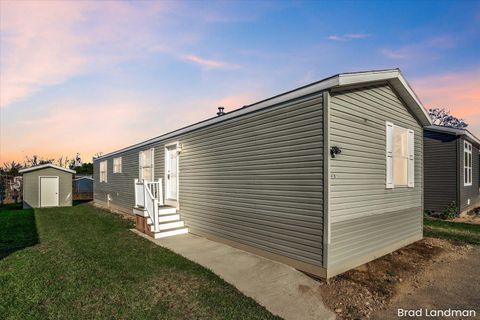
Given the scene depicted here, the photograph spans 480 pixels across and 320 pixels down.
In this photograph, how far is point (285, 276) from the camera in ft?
15.9

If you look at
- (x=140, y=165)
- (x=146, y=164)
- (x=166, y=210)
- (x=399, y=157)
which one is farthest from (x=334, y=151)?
(x=140, y=165)

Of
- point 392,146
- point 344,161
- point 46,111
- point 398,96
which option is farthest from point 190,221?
point 46,111

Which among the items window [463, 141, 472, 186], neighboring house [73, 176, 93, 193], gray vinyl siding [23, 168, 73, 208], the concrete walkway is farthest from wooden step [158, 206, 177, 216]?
neighboring house [73, 176, 93, 193]

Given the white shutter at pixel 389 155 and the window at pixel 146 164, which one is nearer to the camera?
the white shutter at pixel 389 155

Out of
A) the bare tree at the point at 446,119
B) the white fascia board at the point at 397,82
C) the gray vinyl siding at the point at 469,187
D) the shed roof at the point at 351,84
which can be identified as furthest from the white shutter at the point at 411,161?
the bare tree at the point at 446,119

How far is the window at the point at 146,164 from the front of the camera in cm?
1147

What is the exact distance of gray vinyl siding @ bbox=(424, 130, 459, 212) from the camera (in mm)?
11695

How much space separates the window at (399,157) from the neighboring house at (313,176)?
2 centimetres

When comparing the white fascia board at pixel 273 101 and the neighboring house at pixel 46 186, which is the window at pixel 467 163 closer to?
the white fascia board at pixel 273 101

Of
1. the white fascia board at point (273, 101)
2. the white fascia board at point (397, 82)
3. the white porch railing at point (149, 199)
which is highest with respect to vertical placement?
the white fascia board at point (397, 82)

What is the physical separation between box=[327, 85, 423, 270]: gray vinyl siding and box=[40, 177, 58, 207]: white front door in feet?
63.9

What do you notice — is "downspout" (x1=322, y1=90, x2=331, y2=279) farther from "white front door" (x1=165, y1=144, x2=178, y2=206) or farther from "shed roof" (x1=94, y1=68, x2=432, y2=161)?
"white front door" (x1=165, y1=144, x2=178, y2=206)

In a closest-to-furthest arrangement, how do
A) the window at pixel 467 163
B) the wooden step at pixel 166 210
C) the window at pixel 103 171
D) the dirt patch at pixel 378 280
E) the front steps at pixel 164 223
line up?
the dirt patch at pixel 378 280 < the front steps at pixel 164 223 < the wooden step at pixel 166 210 < the window at pixel 467 163 < the window at pixel 103 171

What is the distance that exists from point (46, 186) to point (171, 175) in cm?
1328
